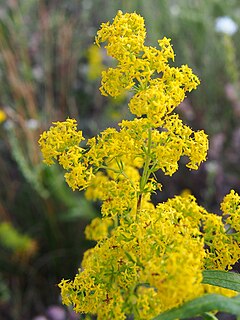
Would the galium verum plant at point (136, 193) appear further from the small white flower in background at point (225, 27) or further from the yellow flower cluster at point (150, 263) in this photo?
the small white flower in background at point (225, 27)

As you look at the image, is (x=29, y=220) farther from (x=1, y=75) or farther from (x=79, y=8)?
(x=79, y=8)

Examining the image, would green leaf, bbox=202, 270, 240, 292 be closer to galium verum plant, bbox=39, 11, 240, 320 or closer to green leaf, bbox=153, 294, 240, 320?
galium verum plant, bbox=39, 11, 240, 320

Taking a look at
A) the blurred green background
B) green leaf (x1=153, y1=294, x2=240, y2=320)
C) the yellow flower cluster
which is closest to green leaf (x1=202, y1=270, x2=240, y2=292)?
the yellow flower cluster

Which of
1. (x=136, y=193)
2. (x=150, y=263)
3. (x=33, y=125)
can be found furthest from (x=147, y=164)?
(x=33, y=125)

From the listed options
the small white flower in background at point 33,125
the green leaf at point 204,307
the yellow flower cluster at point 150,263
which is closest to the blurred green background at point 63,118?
the small white flower in background at point 33,125

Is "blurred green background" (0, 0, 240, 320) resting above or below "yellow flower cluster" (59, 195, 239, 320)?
above

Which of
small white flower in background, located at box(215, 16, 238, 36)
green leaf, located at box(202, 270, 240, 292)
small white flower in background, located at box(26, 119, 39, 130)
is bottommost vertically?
green leaf, located at box(202, 270, 240, 292)
